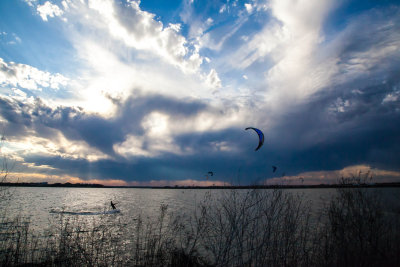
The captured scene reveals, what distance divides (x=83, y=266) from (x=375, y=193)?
570 inches

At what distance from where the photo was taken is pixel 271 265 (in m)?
9.73

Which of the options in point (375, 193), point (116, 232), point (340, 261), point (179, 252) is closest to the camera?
point (340, 261)

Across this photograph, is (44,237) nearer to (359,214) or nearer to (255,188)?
(255,188)

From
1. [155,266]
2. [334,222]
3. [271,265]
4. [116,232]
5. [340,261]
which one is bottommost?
[116,232]

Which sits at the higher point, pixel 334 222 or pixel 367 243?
pixel 334 222

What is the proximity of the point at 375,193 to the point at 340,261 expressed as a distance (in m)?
3.61

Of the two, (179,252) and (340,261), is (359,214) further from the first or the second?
(179,252)

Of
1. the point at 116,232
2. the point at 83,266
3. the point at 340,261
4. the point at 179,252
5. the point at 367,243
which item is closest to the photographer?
the point at 340,261

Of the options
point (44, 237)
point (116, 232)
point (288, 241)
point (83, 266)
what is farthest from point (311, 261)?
point (44, 237)

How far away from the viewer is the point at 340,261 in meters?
8.23

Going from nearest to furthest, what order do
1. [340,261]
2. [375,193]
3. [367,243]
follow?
[340,261]
[367,243]
[375,193]

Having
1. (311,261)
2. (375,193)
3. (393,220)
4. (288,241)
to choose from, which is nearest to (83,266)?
(288,241)

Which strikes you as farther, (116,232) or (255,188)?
(116,232)

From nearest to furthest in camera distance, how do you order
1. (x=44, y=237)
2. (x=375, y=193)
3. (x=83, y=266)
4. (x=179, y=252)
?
(x=375, y=193), (x=83, y=266), (x=179, y=252), (x=44, y=237)
